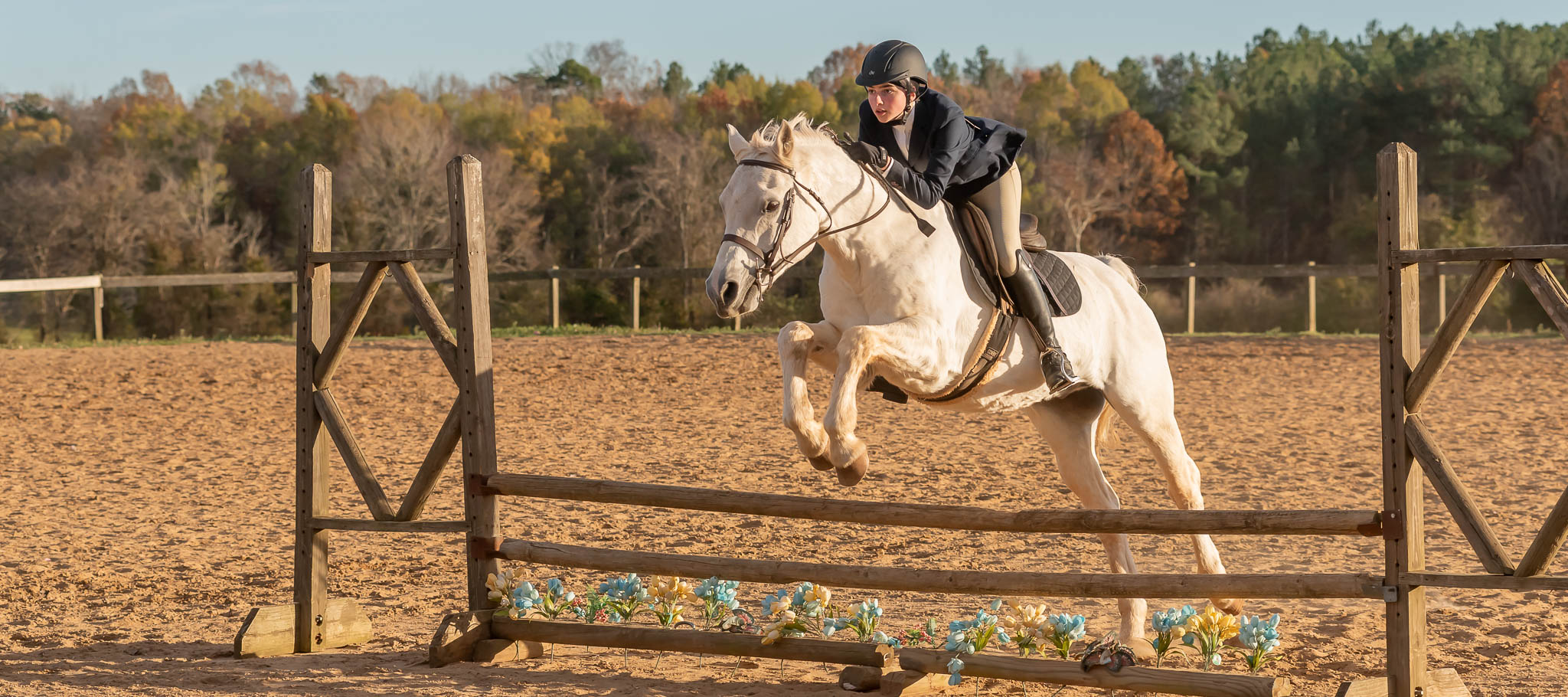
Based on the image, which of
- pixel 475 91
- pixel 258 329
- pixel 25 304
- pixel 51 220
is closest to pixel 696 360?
pixel 258 329

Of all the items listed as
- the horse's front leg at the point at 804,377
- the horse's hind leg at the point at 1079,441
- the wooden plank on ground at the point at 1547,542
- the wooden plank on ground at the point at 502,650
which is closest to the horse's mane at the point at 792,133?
the horse's front leg at the point at 804,377

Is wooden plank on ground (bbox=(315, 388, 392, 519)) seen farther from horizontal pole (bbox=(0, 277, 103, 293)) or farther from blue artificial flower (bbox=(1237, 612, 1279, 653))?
horizontal pole (bbox=(0, 277, 103, 293))

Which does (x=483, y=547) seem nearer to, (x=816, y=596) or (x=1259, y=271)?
(x=816, y=596)

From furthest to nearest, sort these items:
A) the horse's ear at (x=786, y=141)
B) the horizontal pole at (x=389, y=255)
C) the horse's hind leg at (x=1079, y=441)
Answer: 1. the horse's hind leg at (x=1079, y=441)
2. the horizontal pole at (x=389, y=255)
3. the horse's ear at (x=786, y=141)

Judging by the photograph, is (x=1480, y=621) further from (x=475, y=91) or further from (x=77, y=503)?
(x=475, y=91)

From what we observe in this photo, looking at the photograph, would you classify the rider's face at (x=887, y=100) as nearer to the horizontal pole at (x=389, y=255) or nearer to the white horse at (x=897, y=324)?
the white horse at (x=897, y=324)

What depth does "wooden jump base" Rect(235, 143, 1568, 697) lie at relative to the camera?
4289 mm

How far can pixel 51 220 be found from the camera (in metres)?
34.2

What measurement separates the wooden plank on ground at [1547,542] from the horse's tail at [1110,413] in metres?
2.01

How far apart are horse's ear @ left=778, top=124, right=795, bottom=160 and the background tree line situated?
20.5 m

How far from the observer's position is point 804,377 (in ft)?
14.5

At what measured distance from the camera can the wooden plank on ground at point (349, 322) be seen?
557 cm

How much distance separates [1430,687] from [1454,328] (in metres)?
1.26

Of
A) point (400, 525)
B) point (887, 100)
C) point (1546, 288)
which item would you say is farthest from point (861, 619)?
point (1546, 288)
